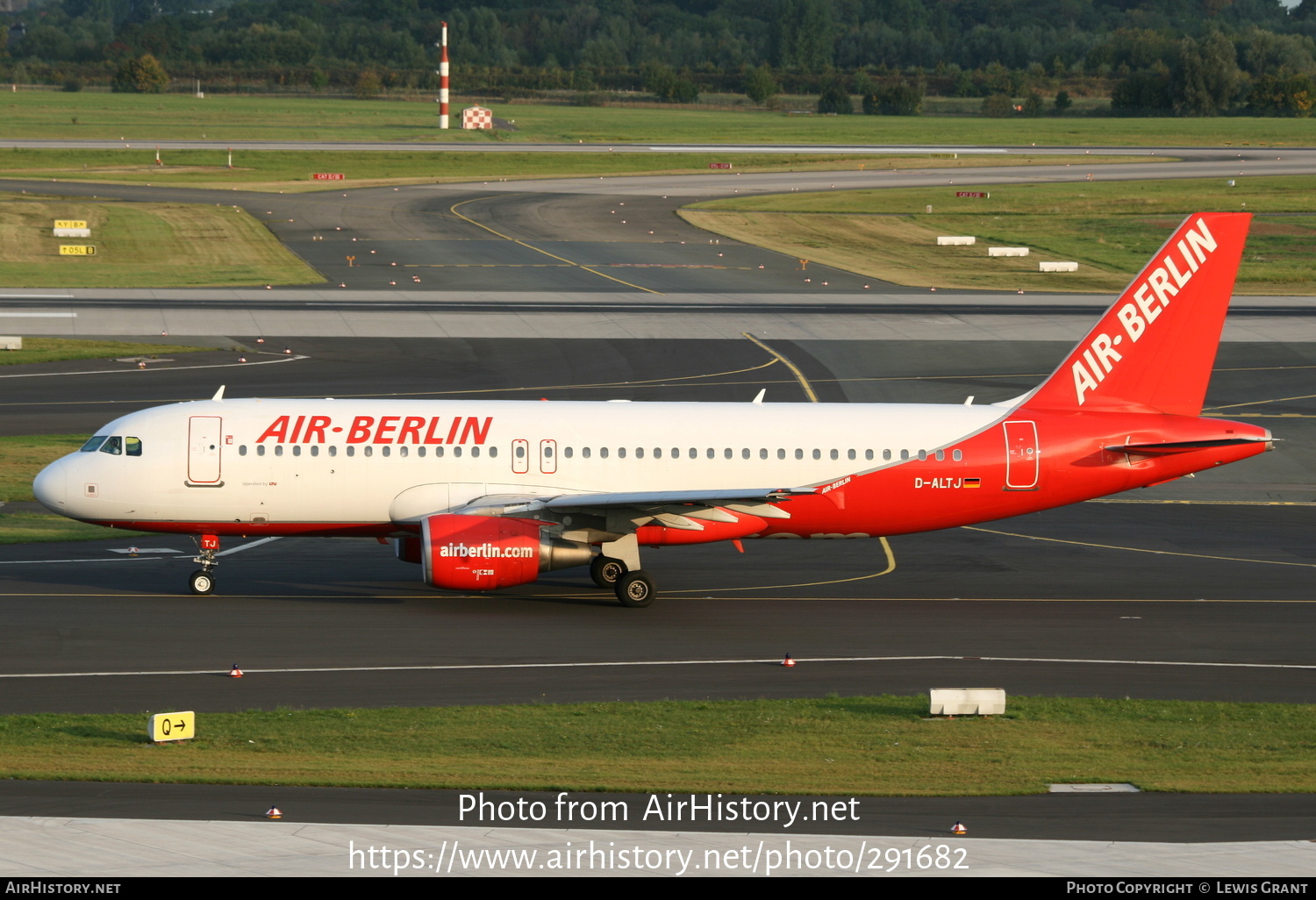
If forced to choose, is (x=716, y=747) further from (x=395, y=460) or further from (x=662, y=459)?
(x=395, y=460)

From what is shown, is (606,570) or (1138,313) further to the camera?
(1138,313)

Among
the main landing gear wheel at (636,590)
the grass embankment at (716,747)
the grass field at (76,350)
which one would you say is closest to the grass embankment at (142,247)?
the grass field at (76,350)

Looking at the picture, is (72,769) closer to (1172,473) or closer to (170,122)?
(1172,473)

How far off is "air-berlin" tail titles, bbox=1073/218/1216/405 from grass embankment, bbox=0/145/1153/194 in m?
103

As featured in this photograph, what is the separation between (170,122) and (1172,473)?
594 feet

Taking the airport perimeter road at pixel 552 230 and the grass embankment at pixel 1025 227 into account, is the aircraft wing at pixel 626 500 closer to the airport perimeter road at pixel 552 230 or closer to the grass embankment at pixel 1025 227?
the airport perimeter road at pixel 552 230

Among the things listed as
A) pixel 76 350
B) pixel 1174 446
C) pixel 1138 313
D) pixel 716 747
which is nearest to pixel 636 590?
pixel 716 747

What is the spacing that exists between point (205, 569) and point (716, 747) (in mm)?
16049

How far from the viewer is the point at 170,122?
19525 centimetres

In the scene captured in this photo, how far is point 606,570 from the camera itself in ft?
116

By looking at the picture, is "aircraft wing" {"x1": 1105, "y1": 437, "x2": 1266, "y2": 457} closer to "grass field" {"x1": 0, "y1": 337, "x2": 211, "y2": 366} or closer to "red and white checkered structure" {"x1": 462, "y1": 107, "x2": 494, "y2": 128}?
"grass field" {"x1": 0, "y1": 337, "x2": 211, "y2": 366}

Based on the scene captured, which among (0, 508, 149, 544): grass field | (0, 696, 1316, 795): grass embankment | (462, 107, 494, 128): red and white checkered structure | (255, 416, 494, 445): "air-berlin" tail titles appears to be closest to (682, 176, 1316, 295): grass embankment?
(0, 508, 149, 544): grass field

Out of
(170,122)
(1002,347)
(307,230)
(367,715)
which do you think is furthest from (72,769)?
(170,122)

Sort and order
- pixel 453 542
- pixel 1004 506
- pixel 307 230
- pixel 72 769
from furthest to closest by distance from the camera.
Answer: pixel 307 230 → pixel 1004 506 → pixel 453 542 → pixel 72 769
